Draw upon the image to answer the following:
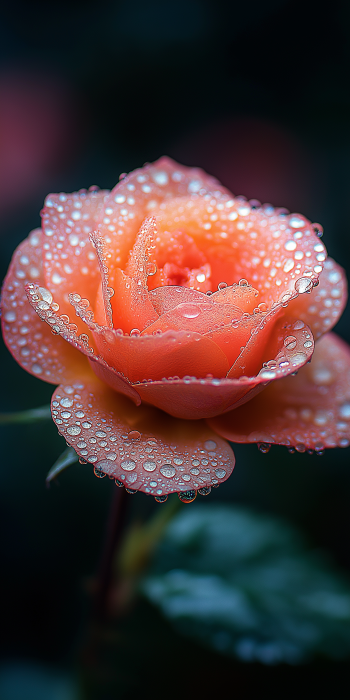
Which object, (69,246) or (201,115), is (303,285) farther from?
(201,115)

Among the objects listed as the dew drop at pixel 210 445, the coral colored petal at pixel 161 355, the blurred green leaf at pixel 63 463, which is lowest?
the blurred green leaf at pixel 63 463

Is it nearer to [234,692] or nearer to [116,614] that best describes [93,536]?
[116,614]

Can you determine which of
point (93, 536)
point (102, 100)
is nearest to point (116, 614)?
point (93, 536)

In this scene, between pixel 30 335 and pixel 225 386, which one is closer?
pixel 225 386

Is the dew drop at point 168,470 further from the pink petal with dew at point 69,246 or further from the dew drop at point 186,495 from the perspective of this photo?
the pink petal with dew at point 69,246

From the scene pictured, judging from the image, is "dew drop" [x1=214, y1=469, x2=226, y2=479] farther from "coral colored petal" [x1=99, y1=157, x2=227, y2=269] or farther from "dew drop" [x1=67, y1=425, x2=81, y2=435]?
"coral colored petal" [x1=99, y1=157, x2=227, y2=269]

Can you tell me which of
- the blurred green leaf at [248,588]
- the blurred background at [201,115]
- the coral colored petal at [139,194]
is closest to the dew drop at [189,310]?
the coral colored petal at [139,194]

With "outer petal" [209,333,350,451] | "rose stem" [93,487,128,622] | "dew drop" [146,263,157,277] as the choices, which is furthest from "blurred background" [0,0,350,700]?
"dew drop" [146,263,157,277]

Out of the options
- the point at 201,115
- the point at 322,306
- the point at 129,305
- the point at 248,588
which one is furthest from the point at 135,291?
the point at 201,115
